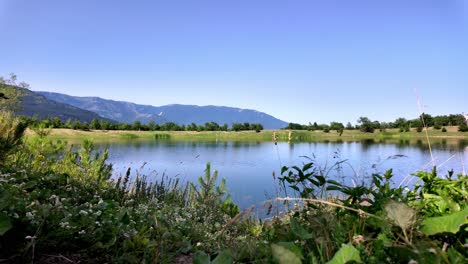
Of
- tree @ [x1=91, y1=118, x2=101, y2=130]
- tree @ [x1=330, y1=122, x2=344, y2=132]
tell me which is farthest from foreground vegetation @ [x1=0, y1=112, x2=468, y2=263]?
tree @ [x1=330, y1=122, x2=344, y2=132]

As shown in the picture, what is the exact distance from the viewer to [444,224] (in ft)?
3.92

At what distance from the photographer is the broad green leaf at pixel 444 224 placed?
3.78ft

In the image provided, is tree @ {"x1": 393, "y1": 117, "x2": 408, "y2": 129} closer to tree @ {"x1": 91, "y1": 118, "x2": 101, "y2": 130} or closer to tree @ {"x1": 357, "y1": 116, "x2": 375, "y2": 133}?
tree @ {"x1": 357, "y1": 116, "x2": 375, "y2": 133}

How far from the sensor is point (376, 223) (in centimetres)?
134

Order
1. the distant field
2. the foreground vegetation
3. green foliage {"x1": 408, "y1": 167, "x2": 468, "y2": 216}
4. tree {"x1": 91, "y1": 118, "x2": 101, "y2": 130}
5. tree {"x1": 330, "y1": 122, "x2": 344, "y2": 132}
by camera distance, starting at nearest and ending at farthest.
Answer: the foreground vegetation, green foliage {"x1": 408, "y1": 167, "x2": 468, "y2": 216}, the distant field, tree {"x1": 91, "y1": 118, "x2": 101, "y2": 130}, tree {"x1": 330, "y1": 122, "x2": 344, "y2": 132}

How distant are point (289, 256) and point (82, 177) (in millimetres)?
7915

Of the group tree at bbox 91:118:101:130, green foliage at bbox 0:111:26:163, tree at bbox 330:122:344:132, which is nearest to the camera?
green foliage at bbox 0:111:26:163

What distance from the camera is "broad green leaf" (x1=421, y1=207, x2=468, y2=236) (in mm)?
1152

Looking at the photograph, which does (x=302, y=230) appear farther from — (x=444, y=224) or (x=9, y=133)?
(x=9, y=133)

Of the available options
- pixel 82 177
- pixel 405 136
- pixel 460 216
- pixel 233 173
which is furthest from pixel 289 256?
pixel 405 136

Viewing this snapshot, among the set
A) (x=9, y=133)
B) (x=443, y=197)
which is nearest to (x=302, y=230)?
(x=443, y=197)

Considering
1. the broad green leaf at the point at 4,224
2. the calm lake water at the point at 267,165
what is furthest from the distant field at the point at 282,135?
the broad green leaf at the point at 4,224

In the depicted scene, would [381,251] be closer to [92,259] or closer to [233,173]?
[92,259]

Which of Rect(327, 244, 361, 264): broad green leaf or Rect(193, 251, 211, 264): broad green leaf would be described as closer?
Rect(327, 244, 361, 264): broad green leaf
